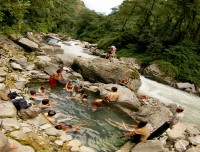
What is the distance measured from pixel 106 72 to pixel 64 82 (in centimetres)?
320

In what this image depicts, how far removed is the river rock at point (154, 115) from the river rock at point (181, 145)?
2205mm

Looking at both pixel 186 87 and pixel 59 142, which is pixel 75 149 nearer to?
pixel 59 142

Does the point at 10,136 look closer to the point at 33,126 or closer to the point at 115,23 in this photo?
the point at 33,126

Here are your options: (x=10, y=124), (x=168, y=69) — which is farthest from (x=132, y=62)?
(x=10, y=124)

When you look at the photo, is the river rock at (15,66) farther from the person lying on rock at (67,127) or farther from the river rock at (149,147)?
the river rock at (149,147)

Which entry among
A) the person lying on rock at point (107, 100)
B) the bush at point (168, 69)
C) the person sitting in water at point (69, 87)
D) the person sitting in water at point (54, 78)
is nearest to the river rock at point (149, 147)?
the person lying on rock at point (107, 100)

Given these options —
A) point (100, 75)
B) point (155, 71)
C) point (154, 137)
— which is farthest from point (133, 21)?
point (154, 137)

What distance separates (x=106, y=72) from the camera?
693 inches

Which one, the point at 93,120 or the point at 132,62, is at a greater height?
the point at 132,62

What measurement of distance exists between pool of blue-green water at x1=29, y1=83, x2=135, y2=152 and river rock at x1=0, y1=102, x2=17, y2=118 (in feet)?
7.99

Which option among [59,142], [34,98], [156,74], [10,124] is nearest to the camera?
[10,124]

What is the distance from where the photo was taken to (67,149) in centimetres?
825

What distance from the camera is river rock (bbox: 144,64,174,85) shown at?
1101 inches

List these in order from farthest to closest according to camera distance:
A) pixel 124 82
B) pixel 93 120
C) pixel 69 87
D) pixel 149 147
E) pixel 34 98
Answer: pixel 124 82 → pixel 69 87 → pixel 93 120 → pixel 34 98 → pixel 149 147
